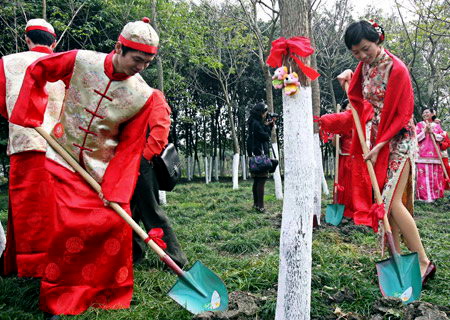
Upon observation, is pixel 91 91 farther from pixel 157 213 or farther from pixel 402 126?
pixel 402 126

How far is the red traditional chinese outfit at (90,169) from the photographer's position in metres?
2.70

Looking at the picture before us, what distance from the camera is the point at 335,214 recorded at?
577 cm

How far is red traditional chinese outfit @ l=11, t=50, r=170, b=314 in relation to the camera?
2699 millimetres

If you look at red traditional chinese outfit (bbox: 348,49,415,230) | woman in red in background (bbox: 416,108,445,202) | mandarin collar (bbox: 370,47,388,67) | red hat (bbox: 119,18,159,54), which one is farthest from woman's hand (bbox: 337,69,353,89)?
woman in red in background (bbox: 416,108,445,202)

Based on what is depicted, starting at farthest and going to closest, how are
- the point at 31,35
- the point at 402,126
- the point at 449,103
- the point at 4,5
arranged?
the point at 449,103, the point at 4,5, the point at 31,35, the point at 402,126

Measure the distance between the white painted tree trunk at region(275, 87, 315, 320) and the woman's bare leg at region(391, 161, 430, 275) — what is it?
1.49 meters

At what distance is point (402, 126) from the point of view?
122 inches

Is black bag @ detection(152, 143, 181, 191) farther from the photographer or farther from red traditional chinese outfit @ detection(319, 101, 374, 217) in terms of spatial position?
the photographer

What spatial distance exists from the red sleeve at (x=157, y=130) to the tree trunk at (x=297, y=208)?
1439 millimetres

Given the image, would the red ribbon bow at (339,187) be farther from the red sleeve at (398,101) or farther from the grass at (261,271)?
the red sleeve at (398,101)

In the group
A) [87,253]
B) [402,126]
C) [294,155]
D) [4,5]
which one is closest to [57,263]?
[87,253]

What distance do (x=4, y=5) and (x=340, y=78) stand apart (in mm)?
7657

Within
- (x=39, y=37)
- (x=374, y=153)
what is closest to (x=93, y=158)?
(x=39, y=37)

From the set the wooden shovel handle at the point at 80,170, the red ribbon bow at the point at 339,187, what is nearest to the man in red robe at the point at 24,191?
the wooden shovel handle at the point at 80,170
